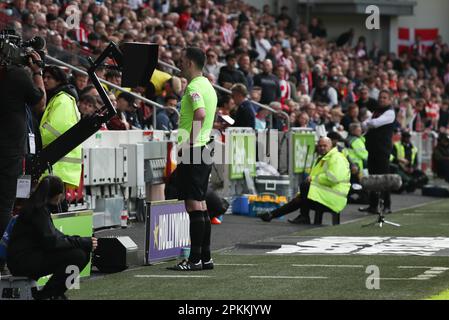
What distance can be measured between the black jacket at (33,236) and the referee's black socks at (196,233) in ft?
7.44

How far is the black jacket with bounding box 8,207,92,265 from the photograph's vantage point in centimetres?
1026

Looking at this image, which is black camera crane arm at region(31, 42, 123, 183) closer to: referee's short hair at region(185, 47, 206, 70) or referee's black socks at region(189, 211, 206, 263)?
referee's short hair at region(185, 47, 206, 70)

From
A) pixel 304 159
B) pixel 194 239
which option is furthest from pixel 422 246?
pixel 304 159

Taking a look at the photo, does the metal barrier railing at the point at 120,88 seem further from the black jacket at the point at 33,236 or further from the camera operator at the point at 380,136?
the black jacket at the point at 33,236

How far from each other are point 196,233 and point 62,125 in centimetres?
201

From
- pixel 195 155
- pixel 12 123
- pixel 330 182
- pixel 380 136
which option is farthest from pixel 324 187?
pixel 12 123

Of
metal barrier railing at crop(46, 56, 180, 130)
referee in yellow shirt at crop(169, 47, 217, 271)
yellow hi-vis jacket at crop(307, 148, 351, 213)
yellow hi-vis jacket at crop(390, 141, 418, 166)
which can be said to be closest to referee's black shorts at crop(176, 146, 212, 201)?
referee in yellow shirt at crop(169, 47, 217, 271)

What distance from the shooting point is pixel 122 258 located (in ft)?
41.1

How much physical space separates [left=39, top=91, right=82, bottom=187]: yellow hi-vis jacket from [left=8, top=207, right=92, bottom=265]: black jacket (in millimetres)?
3028

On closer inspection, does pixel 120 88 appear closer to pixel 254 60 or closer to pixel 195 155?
pixel 195 155

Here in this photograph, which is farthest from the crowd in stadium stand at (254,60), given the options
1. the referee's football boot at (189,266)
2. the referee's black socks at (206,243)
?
the referee's football boot at (189,266)

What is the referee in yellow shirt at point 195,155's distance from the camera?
12.4m

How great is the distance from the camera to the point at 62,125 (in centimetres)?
1337
